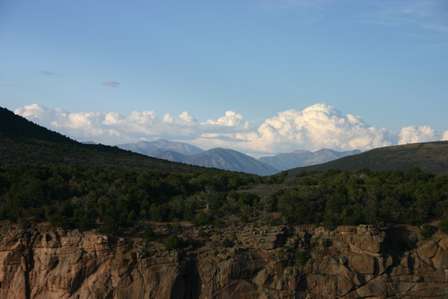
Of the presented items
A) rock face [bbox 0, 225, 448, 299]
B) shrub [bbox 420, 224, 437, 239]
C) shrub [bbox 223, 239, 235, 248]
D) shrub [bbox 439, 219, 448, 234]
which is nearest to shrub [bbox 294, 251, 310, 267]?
rock face [bbox 0, 225, 448, 299]

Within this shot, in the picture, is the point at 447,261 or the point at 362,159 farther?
the point at 362,159

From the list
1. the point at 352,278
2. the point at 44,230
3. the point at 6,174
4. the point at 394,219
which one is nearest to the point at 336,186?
the point at 394,219

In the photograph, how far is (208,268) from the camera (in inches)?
1030

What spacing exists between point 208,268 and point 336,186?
31.1 ft

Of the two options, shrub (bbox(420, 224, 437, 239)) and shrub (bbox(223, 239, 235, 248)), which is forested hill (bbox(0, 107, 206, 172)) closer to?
shrub (bbox(223, 239, 235, 248))

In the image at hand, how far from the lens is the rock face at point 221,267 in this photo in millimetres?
25625

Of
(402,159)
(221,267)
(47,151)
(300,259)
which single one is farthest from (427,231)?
(402,159)

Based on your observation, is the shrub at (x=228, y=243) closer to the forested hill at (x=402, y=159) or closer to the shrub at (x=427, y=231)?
the shrub at (x=427, y=231)

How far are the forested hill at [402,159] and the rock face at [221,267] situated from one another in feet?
148

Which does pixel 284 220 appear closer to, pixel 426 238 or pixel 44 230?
pixel 426 238

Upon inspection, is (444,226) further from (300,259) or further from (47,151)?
(47,151)

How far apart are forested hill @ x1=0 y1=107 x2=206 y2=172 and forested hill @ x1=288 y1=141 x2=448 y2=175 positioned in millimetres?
24604

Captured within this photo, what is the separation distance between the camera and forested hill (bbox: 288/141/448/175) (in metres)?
75.4

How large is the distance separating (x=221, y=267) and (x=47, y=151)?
26081 millimetres
